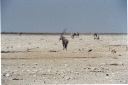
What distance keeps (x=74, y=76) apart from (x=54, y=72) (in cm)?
83

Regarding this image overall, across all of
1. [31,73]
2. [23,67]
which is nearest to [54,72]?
[31,73]

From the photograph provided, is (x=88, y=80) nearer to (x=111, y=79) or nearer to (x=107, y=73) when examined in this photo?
(x=111, y=79)

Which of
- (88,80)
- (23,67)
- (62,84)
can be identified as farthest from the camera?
(23,67)

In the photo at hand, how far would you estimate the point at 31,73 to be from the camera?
32.0 ft

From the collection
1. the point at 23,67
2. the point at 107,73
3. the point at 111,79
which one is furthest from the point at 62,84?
the point at 23,67

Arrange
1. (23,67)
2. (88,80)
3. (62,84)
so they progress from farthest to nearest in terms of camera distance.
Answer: (23,67)
(88,80)
(62,84)

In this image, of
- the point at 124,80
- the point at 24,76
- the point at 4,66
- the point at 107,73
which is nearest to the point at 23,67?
the point at 4,66

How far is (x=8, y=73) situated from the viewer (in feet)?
32.0

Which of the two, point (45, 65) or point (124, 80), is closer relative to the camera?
point (124, 80)

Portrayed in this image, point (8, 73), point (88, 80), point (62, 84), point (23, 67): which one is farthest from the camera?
point (23, 67)

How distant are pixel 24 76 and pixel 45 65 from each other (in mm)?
2345

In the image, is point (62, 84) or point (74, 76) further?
point (74, 76)

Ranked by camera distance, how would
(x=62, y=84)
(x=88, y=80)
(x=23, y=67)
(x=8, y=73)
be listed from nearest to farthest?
(x=62, y=84)
(x=88, y=80)
(x=8, y=73)
(x=23, y=67)

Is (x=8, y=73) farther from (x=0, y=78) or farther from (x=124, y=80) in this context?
(x=124, y=80)
